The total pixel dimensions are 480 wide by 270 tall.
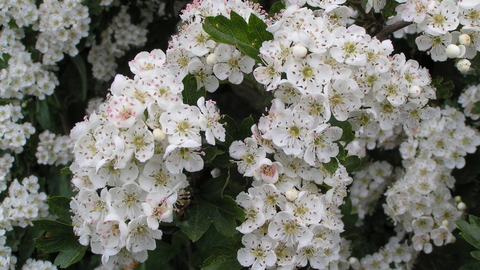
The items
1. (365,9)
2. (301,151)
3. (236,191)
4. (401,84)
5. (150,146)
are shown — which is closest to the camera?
(150,146)

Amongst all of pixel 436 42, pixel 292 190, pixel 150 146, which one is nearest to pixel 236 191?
pixel 292 190

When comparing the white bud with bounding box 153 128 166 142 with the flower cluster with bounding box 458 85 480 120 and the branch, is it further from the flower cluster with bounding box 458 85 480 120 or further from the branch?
the flower cluster with bounding box 458 85 480 120

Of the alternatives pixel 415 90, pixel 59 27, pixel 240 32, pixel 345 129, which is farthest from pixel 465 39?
pixel 59 27

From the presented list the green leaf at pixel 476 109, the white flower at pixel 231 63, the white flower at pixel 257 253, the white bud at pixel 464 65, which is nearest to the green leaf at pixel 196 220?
the white flower at pixel 257 253

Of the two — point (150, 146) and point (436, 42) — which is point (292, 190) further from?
point (436, 42)

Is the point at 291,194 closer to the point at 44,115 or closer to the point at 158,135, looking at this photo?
the point at 158,135

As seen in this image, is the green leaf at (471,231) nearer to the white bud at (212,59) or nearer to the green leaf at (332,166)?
the green leaf at (332,166)
